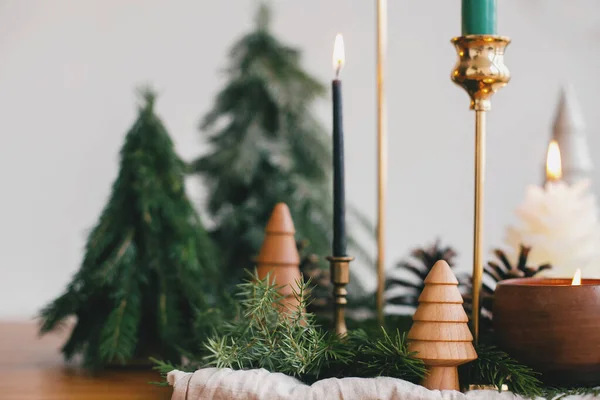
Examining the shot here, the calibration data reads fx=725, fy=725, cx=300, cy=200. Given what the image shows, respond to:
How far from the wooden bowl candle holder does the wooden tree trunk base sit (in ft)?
0.15

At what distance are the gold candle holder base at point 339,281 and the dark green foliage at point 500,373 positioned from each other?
3.5 inches

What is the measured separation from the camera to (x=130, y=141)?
62 centimetres

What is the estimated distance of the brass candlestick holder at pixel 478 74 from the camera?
451 mm

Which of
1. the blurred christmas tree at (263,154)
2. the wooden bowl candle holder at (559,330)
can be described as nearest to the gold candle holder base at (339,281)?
the wooden bowl candle holder at (559,330)

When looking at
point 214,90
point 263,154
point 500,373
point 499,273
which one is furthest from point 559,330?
point 214,90

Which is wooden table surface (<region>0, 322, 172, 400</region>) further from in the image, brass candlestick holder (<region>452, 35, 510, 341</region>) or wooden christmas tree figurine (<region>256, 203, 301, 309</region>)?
brass candlestick holder (<region>452, 35, 510, 341</region>)

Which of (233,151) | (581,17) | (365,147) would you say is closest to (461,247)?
(365,147)

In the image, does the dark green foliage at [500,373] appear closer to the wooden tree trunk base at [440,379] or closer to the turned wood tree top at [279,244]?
the wooden tree trunk base at [440,379]

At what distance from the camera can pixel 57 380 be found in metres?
0.54

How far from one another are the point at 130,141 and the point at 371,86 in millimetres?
616

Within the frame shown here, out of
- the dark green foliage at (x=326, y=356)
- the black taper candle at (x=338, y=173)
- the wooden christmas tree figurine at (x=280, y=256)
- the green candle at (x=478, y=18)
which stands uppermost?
the green candle at (x=478, y=18)

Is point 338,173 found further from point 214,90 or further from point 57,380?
point 214,90

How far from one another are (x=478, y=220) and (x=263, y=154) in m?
0.36

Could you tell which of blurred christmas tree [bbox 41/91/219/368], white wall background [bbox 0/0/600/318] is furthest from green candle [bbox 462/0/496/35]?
white wall background [bbox 0/0/600/318]
